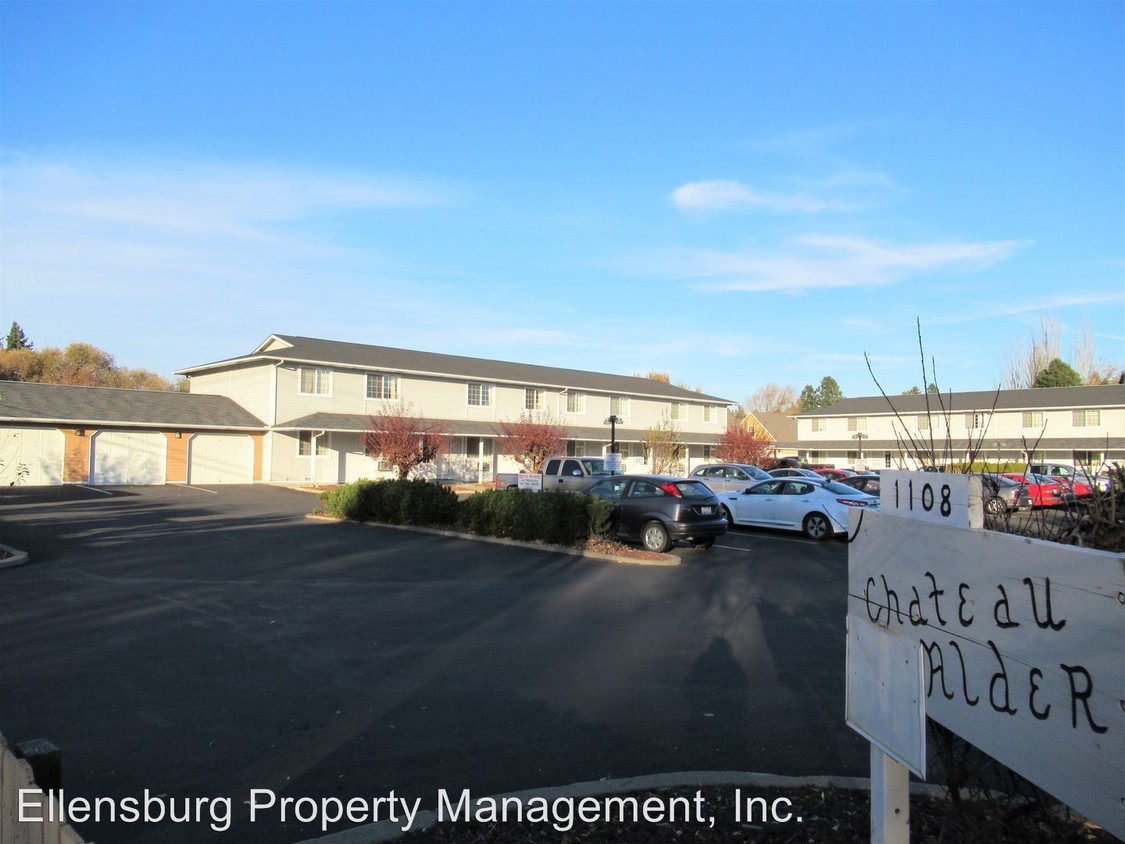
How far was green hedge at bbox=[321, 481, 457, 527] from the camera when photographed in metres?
20.0

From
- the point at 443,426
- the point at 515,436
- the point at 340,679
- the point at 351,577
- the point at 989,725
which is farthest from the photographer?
the point at 443,426

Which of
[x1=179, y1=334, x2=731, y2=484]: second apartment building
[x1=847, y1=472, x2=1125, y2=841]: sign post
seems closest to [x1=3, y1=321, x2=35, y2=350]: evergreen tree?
[x1=179, y1=334, x2=731, y2=484]: second apartment building

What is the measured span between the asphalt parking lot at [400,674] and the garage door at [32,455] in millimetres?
Answer: 22300

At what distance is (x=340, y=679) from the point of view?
7297 millimetres

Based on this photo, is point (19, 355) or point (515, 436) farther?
point (19, 355)

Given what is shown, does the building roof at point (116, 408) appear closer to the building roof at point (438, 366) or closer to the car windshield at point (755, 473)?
the building roof at point (438, 366)

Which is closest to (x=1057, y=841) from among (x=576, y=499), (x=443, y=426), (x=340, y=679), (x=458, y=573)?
(x=340, y=679)


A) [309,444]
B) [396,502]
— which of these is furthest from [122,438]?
[396,502]

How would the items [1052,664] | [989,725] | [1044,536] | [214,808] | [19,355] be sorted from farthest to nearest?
[19,355]
[214,808]
[1044,536]
[989,725]
[1052,664]

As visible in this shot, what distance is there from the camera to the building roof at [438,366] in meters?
39.4

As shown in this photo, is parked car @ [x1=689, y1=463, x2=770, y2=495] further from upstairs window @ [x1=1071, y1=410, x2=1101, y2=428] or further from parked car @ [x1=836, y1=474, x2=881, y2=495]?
upstairs window @ [x1=1071, y1=410, x2=1101, y2=428]

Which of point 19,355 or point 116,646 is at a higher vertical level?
point 19,355

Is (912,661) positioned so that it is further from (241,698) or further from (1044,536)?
(241,698)

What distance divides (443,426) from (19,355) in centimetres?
4814
